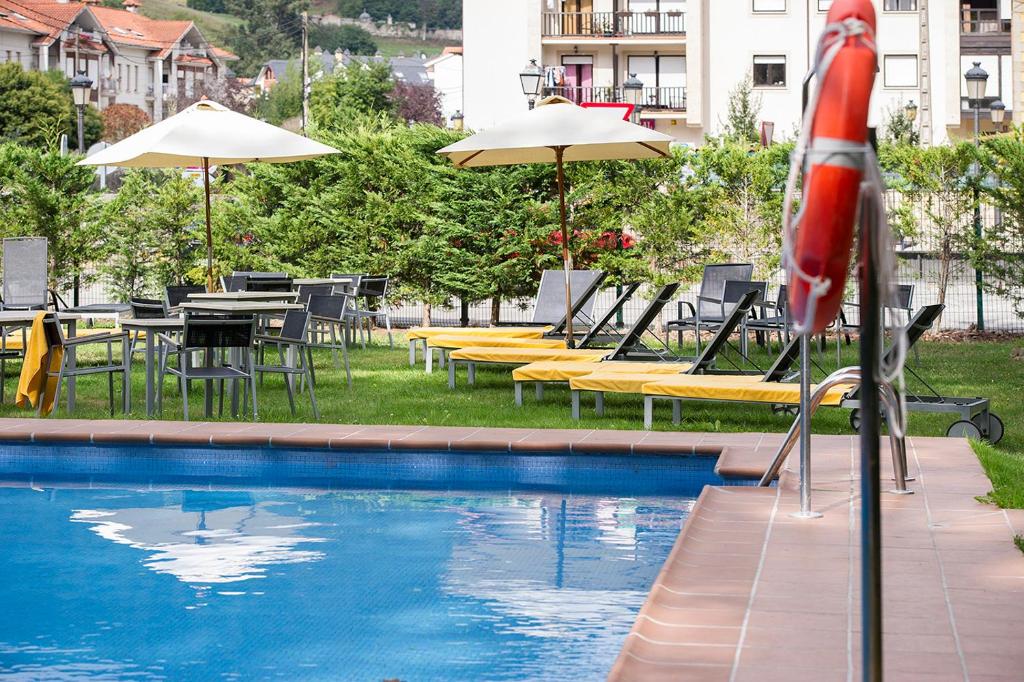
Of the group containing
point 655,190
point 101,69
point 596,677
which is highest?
point 101,69

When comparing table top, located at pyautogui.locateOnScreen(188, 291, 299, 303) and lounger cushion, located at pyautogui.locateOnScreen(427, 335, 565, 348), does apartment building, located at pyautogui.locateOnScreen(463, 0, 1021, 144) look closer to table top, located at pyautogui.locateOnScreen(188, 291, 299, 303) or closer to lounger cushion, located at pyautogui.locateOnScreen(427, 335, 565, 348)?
lounger cushion, located at pyautogui.locateOnScreen(427, 335, 565, 348)

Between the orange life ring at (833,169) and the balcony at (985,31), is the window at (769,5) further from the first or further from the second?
the orange life ring at (833,169)

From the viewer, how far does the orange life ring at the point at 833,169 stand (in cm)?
286

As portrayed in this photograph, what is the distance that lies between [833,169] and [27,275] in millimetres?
12483

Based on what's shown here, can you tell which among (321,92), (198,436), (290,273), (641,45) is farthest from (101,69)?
(198,436)

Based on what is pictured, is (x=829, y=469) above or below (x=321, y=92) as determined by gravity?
below

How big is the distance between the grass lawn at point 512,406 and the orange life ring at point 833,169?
5118mm

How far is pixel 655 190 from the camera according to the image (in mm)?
17797

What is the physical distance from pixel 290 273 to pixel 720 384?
404 inches

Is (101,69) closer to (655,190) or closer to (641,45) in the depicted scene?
(641,45)

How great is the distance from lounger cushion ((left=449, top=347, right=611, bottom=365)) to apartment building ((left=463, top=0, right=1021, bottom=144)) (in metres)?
37.6

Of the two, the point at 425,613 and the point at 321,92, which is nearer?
the point at 425,613

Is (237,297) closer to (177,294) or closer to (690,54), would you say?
(177,294)

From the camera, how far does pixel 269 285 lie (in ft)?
47.6
